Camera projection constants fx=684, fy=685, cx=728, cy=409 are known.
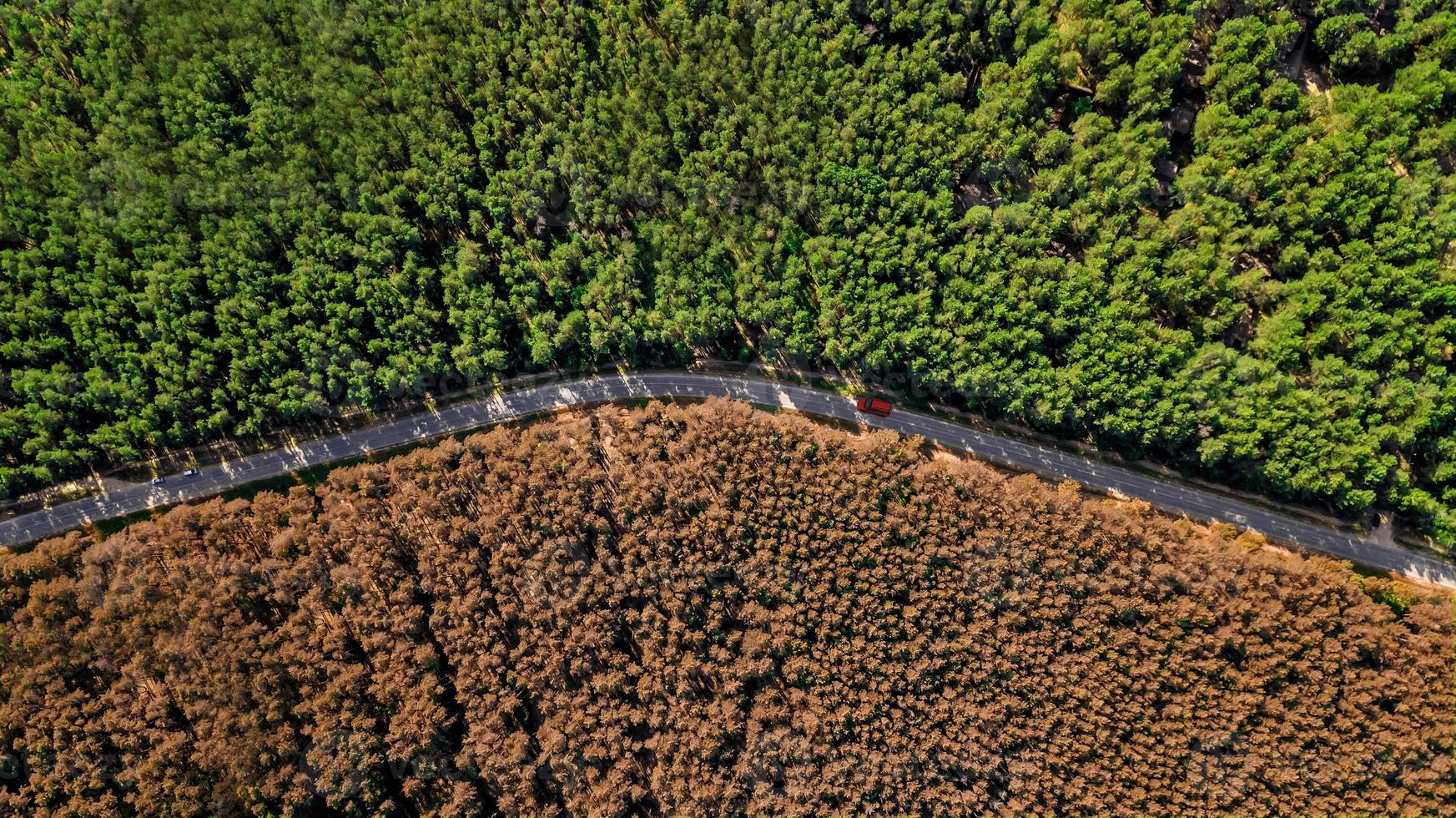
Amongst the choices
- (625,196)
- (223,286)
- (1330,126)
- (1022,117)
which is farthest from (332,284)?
(1330,126)

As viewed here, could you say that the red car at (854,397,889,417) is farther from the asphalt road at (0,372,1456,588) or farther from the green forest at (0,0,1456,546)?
the green forest at (0,0,1456,546)

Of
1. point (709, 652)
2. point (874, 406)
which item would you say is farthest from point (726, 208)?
point (709, 652)

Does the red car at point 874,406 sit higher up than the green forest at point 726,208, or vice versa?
the green forest at point 726,208

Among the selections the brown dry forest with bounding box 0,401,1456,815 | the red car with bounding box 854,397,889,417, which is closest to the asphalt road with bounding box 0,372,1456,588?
the red car with bounding box 854,397,889,417

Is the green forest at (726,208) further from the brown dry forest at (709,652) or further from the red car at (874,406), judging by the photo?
the brown dry forest at (709,652)

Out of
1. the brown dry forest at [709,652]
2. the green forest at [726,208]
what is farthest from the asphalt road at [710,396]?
the brown dry forest at [709,652]
